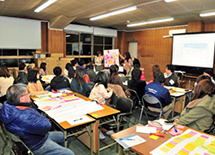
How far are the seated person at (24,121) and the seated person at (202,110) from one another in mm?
1631

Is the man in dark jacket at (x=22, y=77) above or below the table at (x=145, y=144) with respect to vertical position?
above

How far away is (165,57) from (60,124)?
873 cm

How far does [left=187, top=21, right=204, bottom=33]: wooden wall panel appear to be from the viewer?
301 inches

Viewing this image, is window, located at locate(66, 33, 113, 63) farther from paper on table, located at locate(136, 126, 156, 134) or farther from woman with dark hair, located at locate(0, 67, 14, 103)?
paper on table, located at locate(136, 126, 156, 134)

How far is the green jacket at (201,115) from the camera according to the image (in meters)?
2.09

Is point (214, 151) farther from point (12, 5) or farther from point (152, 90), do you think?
point (12, 5)

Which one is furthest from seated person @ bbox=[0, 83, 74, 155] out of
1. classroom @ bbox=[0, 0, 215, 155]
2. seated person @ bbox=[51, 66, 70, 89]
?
seated person @ bbox=[51, 66, 70, 89]

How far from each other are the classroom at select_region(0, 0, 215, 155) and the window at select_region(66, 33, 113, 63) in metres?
0.06

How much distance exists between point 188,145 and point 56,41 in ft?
26.3

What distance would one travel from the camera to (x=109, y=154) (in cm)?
273

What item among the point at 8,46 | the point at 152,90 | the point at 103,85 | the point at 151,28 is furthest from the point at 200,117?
the point at 151,28

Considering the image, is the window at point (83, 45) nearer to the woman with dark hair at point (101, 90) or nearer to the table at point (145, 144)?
the woman with dark hair at point (101, 90)

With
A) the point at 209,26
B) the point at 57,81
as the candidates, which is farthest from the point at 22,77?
the point at 209,26

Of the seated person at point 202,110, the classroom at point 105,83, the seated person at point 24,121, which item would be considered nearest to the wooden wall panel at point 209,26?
the classroom at point 105,83
